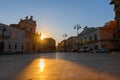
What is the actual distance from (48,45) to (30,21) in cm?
6582

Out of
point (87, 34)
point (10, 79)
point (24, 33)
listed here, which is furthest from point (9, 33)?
point (10, 79)

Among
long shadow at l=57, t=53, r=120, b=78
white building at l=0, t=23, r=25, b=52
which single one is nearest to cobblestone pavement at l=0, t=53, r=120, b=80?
long shadow at l=57, t=53, r=120, b=78

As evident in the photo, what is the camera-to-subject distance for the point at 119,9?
52969 mm

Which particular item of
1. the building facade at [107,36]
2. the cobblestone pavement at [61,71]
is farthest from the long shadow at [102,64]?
the building facade at [107,36]

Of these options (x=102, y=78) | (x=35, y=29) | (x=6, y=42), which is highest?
(x=35, y=29)

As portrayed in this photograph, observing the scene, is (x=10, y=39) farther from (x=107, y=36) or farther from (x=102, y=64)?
(x=102, y=64)

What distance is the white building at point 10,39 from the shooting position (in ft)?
190

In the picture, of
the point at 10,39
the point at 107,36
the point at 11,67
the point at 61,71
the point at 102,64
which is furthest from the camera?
the point at 107,36

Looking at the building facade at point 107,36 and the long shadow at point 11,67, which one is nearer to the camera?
the long shadow at point 11,67

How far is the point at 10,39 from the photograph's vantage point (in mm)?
62688

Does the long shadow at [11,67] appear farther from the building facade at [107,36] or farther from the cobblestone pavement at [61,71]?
the building facade at [107,36]

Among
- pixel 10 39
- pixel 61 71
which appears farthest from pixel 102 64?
pixel 10 39

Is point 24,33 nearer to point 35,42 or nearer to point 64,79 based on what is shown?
point 35,42

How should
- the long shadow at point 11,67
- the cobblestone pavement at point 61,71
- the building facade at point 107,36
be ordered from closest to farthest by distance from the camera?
the cobblestone pavement at point 61,71, the long shadow at point 11,67, the building facade at point 107,36
